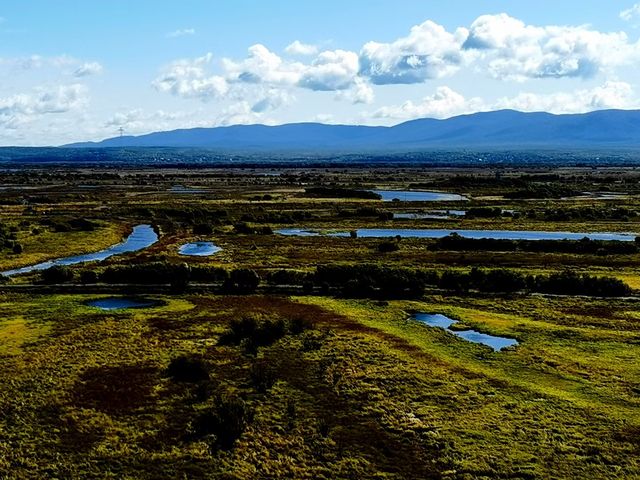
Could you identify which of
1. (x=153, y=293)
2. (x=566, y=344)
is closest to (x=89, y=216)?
(x=153, y=293)

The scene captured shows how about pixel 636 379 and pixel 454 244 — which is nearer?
pixel 636 379

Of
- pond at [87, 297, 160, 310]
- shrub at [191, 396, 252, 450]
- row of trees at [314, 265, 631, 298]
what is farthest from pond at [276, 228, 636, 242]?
shrub at [191, 396, 252, 450]

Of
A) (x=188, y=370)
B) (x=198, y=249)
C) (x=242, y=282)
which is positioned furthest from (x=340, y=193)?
(x=188, y=370)

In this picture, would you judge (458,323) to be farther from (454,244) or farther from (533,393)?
(454,244)

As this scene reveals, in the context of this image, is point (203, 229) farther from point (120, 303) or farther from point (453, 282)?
point (453, 282)

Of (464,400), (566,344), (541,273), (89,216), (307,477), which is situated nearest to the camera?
(307,477)

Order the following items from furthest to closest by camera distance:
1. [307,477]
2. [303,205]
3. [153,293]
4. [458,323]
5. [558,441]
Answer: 1. [303,205]
2. [153,293]
3. [458,323]
4. [558,441]
5. [307,477]

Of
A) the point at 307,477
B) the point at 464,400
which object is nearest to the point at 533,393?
the point at 464,400
